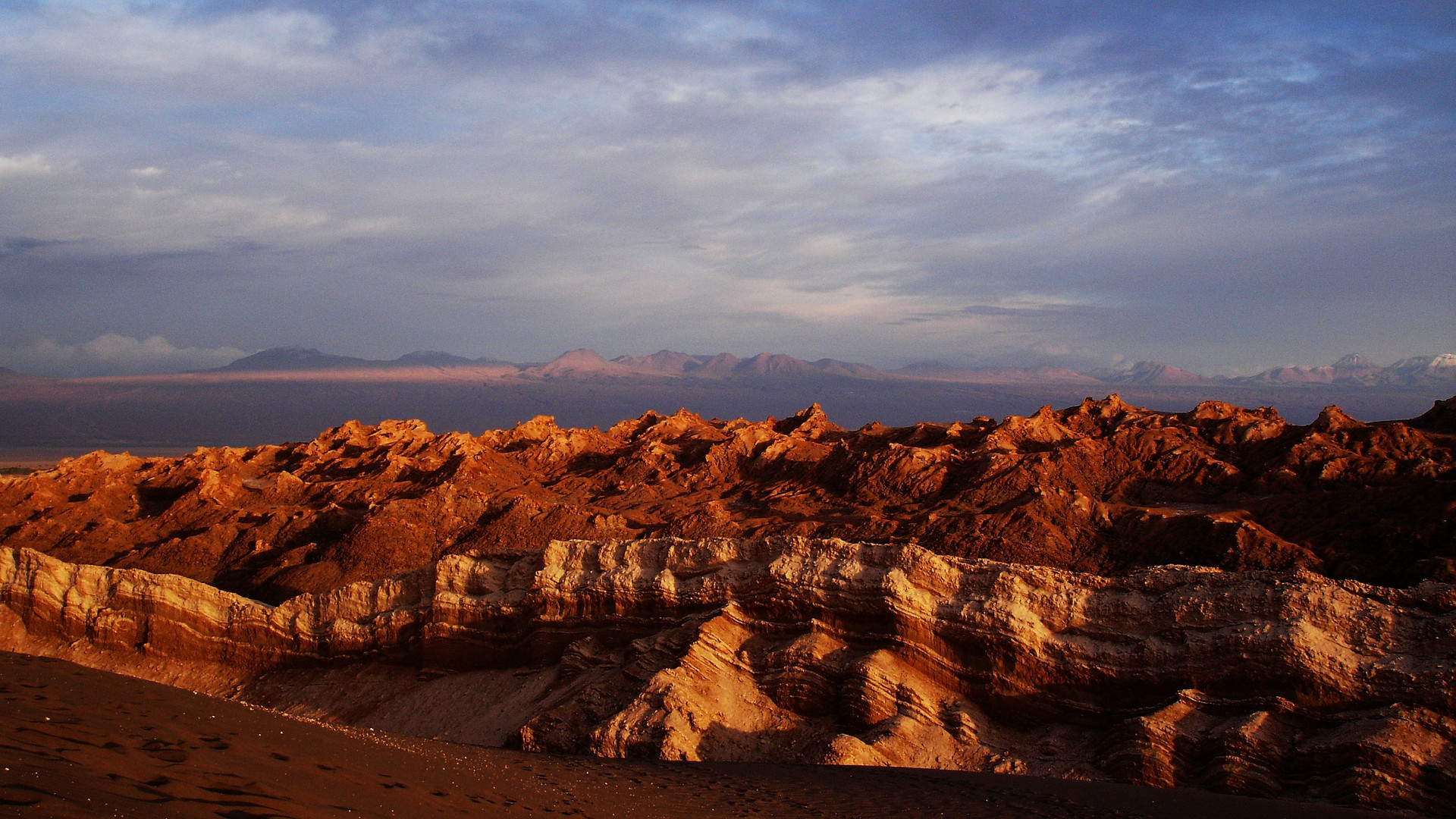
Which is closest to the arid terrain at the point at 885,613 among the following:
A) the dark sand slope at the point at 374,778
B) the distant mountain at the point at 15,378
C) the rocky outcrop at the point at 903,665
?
the rocky outcrop at the point at 903,665

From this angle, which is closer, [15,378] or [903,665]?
[903,665]

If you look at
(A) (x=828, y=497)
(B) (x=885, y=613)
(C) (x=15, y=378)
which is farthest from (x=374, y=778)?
(C) (x=15, y=378)

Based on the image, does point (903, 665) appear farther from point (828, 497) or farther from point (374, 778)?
point (828, 497)

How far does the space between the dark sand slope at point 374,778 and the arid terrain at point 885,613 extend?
0.76 metres

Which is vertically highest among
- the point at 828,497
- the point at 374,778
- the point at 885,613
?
the point at 885,613

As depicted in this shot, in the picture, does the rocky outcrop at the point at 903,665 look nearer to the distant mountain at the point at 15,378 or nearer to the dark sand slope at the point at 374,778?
the dark sand slope at the point at 374,778

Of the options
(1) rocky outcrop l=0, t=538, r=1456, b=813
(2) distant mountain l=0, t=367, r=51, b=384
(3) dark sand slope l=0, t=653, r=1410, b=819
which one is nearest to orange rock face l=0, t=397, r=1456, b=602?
(1) rocky outcrop l=0, t=538, r=1456, b=813

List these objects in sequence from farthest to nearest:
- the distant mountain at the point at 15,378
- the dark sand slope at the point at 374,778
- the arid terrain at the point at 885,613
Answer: the distant mountain at the point at 15,378, the arid terrain at the point at 885,613, the dark sand slope at the point at 374,778

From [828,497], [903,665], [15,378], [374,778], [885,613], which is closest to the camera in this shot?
[374,778]

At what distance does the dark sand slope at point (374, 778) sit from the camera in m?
6.29

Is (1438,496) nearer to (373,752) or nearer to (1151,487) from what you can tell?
(1151,487)

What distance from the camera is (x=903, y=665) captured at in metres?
10.6

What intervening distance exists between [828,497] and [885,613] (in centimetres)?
1701

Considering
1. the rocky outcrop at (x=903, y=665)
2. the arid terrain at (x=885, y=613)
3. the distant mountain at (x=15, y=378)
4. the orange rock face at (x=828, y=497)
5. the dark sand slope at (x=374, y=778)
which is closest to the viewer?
the dark sand slope at (x=374, y=778)
